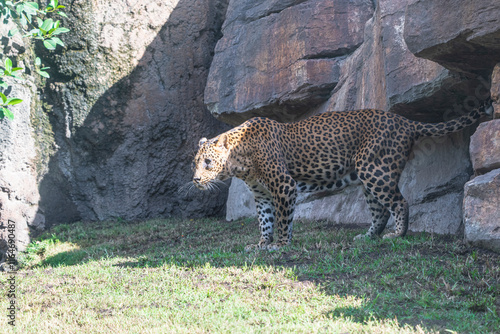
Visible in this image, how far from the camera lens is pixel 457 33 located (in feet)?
19.9

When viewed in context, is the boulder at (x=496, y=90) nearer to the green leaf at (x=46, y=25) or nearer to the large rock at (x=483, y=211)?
the large rock at (x=483, y=211)

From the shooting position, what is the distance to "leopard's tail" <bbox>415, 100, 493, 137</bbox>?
700 centimetres

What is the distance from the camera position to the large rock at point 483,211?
5928 mm

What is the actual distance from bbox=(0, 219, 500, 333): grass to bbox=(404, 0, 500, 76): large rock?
2.24 metres

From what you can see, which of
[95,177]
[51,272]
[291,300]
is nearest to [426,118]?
[291,300]

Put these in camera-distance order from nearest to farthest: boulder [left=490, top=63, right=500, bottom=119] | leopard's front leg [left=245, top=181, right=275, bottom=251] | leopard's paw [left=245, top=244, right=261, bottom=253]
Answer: boulder [left=490, top=63, right=500, bottom=119] → leopard's paw [left=245, top=244, right=261, bottom=253] → leopard's front leg [left=245, top=181, right=275, bottom=251]

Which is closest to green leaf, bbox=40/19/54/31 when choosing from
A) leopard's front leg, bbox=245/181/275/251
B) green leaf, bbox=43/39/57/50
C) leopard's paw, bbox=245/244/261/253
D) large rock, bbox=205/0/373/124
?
green leaf, bbox=43/39/57/50

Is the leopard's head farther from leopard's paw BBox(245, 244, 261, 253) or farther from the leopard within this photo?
leopard's paw BBox(245, 244, 261, 253)

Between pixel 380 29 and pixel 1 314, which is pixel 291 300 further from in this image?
pixel 380 29

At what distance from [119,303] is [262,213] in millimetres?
3370

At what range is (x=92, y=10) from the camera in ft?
42.8

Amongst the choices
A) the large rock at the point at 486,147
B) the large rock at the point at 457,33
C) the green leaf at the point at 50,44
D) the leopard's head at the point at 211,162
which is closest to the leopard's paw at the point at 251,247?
the leopard's head at the point at 211,162

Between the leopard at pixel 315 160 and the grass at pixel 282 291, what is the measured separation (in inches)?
22.3

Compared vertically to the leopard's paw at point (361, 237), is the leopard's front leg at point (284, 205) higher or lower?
higher
